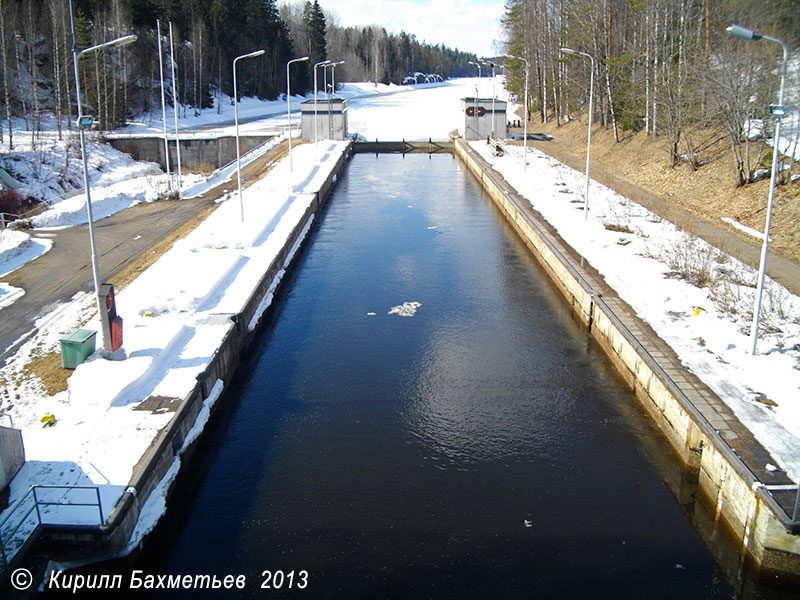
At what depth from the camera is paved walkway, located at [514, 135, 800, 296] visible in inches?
687

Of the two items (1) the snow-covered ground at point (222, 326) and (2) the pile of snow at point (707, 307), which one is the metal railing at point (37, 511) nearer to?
(1) the snow-covered ground at point (222, 326)

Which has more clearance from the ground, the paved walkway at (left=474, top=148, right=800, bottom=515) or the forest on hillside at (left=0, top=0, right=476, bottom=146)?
the forest on hillside at (left=0, top=0, right=476, bottom=146)

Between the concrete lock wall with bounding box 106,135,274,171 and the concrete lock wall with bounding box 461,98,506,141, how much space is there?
15.0 meters

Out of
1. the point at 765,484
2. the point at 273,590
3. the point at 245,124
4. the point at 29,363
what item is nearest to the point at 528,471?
the point at 765,484

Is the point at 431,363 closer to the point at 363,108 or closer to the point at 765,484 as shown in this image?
the point at 765,484

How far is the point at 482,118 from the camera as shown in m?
52.8

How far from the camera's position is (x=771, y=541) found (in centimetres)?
893

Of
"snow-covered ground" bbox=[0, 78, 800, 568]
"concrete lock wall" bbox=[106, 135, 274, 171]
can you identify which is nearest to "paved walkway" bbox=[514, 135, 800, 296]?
"snow-covered ground" bbox=[0, 78, 800, 568]

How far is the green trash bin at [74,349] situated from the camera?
43.7ft

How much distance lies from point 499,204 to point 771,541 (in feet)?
82.0

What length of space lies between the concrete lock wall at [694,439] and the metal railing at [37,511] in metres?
8.44

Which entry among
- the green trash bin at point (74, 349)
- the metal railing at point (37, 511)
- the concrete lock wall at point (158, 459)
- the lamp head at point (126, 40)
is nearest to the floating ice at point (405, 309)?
the concrete lock wall at point (158, 459)

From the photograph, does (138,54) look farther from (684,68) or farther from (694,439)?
(694,439)

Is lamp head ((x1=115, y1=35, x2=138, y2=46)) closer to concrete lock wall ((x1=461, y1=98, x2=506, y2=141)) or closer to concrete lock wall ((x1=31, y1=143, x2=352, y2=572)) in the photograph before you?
concrete lock wall ((x1=31, y1=143, x2=352, y2=572))
